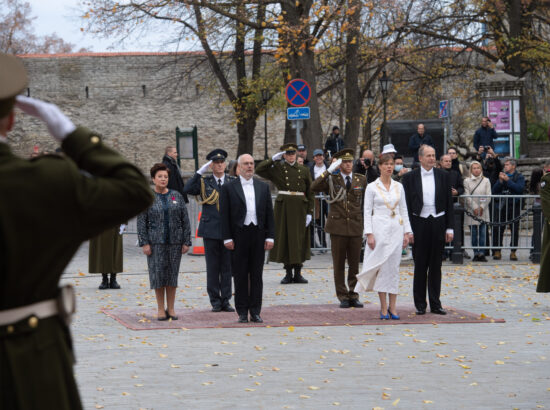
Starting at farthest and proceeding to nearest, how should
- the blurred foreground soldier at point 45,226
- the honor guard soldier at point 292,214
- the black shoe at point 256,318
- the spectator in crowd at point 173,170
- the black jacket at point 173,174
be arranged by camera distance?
the black jacket at point 173,174, the spectator in crowd at point 173,170, the honor guard soldier at point 292,214, the black shoe at point 256,318, the blurred foreground soldier at point 45,226

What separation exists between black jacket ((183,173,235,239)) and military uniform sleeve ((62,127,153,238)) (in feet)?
29.7

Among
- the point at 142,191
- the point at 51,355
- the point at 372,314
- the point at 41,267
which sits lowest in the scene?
the point at 372,314

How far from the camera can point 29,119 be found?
5012cm

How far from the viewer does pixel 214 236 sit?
12.3 metres

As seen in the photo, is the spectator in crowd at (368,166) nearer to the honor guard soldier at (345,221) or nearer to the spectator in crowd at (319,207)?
the spectator in crowd at (319,207)

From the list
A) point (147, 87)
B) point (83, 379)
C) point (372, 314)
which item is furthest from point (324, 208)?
point (147, 87)

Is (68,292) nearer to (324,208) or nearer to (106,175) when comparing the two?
(106,175)

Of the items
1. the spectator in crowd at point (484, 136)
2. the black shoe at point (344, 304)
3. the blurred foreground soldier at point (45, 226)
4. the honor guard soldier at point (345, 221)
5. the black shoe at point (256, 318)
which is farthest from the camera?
the spectator in crowd at point (484, 136)

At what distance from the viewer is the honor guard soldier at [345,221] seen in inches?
492

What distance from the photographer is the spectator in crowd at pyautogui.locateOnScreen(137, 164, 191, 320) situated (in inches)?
442

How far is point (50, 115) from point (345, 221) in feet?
31.3

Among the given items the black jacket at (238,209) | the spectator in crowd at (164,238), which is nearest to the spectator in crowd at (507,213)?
the black jacket at (238,209)

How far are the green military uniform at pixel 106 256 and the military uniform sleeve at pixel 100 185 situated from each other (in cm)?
1139

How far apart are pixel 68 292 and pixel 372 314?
868 cm
